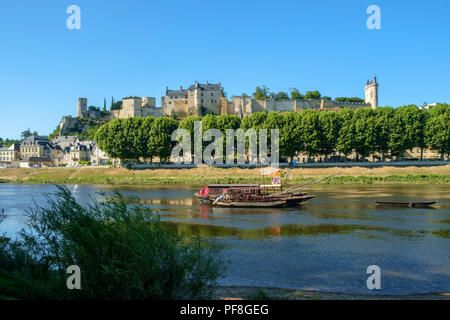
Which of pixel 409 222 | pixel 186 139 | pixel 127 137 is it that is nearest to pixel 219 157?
pixel 186 139

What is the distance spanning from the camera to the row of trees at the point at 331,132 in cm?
8225

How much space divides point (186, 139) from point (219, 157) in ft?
38.4

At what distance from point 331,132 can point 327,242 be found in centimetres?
6394

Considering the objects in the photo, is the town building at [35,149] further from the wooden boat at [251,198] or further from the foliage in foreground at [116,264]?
the foliage in foreground at [116,264]

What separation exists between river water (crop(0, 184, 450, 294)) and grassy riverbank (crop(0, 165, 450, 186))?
1086 inches

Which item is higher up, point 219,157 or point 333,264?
point 219,157

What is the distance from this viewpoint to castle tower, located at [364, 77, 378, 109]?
14388 cm

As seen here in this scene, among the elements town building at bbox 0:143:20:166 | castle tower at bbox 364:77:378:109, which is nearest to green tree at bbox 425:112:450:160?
castle tower at bbox 364:77:378:109

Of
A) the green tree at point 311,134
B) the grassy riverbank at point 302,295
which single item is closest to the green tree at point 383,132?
the green tree at point 311,134

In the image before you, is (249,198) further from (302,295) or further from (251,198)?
(302,295)

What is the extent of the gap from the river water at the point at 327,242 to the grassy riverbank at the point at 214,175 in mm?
27582

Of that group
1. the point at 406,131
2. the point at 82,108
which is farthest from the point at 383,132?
the point at 82,108
